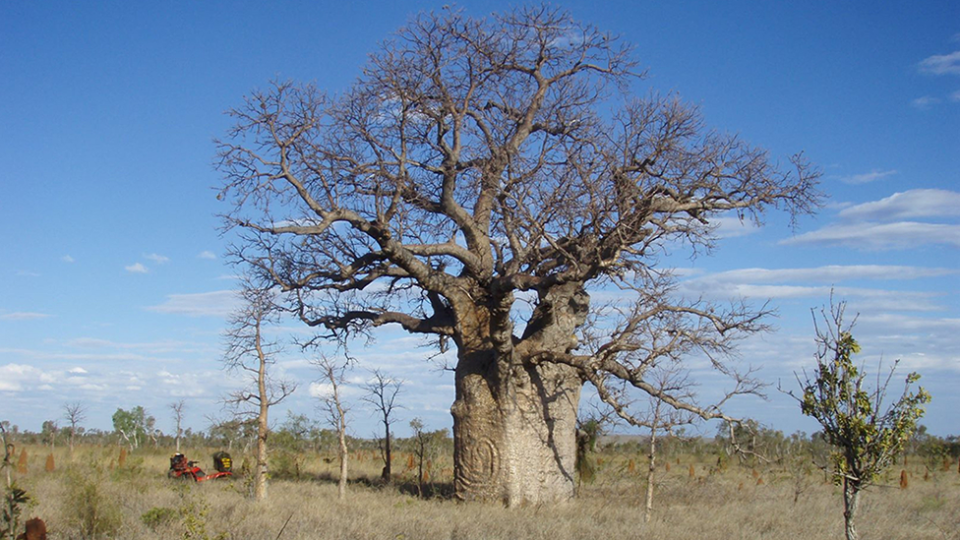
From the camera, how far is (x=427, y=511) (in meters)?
11.6

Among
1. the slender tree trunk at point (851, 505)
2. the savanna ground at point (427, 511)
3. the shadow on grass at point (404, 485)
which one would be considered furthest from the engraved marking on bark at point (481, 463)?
the slender tree trunk at point (851, 505)

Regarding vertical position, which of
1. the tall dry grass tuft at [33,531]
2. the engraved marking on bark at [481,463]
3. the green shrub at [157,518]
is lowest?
the green shrub at [157,518]

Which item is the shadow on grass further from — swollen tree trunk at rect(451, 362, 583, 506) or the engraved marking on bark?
swollen tree trunk at rect(451, 362, 583, 506)

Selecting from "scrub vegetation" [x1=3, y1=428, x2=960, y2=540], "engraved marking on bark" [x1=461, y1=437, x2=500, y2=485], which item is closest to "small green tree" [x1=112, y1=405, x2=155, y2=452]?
"scrub vegetation" [x1=3, y1=428, x2=960, y2=540]

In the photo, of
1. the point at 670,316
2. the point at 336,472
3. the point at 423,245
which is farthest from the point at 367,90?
the point at 336,472

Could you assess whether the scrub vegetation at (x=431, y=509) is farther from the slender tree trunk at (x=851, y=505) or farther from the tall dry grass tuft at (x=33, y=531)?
the tall dry grass tuft at (x=33, y=531)

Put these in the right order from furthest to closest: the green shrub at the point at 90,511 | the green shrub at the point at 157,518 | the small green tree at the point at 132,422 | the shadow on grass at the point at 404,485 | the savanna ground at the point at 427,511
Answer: the small green tree at the point at 132,422 → the shadow on grass at the point at 404,485 → the green shrub at the point at 157,518 → the savanna ground at the point at 427,511 → the green shrub at the point at 90,511

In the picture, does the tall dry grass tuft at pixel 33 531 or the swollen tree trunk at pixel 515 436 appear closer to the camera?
the tall dry grass tuft at pixel 33 531

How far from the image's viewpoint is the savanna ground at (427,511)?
938 cm

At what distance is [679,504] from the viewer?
14.5 meters

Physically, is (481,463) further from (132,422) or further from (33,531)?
(132,422)

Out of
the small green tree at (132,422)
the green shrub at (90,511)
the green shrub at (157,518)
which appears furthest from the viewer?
the small green tree at (132,422)

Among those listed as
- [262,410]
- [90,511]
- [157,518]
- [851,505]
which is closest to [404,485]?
[262,410]

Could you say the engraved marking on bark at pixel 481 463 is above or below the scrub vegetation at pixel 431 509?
above
